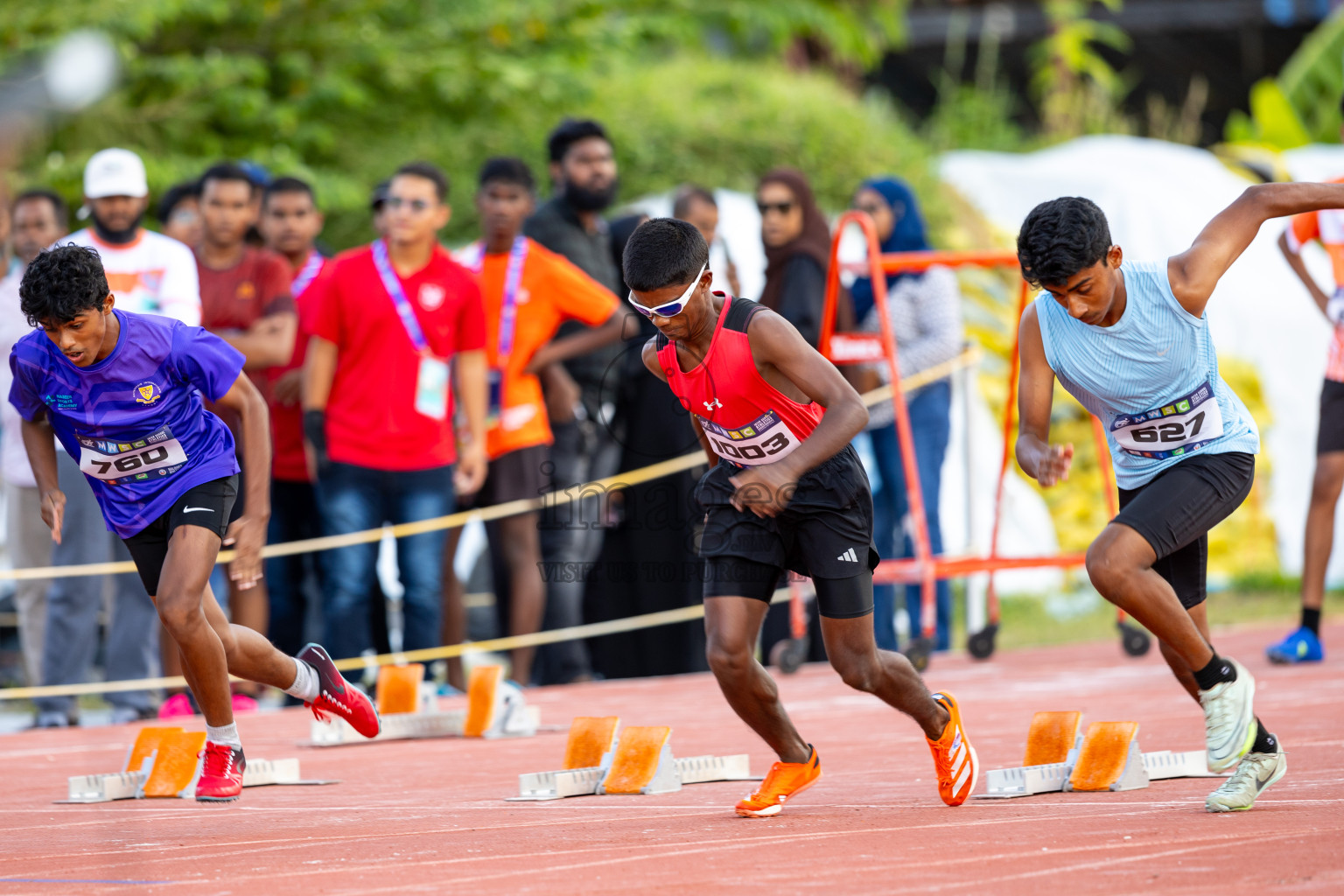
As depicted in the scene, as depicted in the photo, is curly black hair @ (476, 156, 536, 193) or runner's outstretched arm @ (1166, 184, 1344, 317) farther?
curly black hair @ (476, 156, 536, 193)

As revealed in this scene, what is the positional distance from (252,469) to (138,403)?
0.47m

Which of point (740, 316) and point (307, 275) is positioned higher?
point (307, 275)

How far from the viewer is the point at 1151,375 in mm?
5336

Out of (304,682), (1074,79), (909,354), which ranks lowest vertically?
(304,682)

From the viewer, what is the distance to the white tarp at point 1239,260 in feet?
49.5

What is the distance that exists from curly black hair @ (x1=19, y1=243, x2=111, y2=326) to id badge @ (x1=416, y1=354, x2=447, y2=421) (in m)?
3.31

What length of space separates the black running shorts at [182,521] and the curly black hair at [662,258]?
183 cm

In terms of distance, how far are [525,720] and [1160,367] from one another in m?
3.79

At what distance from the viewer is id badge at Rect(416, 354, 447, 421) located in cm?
916

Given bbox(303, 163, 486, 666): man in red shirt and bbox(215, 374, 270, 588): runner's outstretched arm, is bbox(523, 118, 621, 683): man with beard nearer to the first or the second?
bbox(303, 163, 486, 666): man in red shirt

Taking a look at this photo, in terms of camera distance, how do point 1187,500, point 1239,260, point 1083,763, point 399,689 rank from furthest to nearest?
point 1239,260 → point 399,689 → point 1083,763 → point 1187,500

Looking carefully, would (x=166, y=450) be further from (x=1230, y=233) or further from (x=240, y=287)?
(x=1230, y=233)

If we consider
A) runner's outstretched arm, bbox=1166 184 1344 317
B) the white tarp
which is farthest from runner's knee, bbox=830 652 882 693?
the white tarp

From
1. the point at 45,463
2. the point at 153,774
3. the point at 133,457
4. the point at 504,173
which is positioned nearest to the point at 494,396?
the point at 504,173
